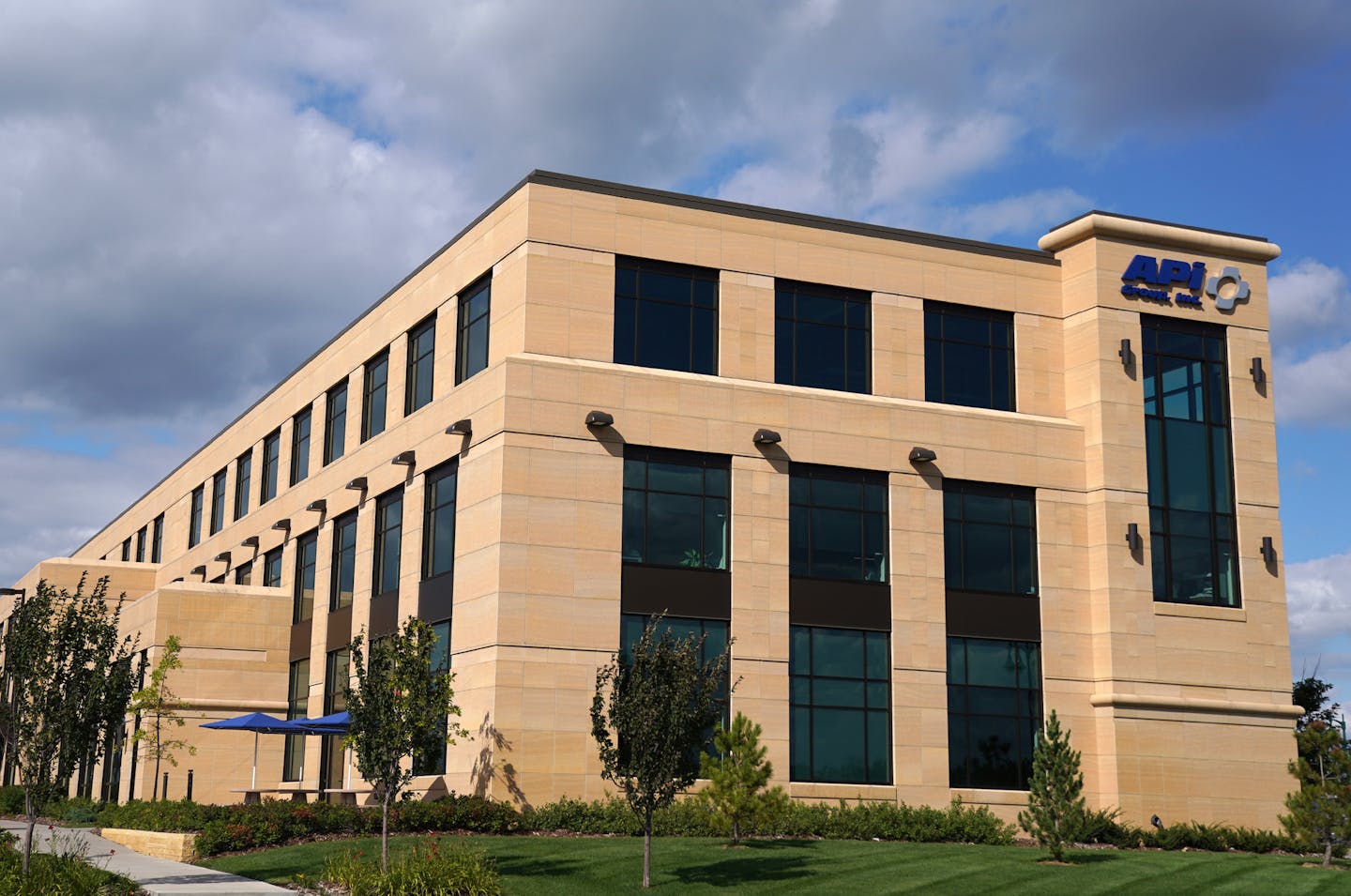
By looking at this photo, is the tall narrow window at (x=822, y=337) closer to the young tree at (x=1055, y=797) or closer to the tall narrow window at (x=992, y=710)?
the tall narrow window at (x=992, y=710)

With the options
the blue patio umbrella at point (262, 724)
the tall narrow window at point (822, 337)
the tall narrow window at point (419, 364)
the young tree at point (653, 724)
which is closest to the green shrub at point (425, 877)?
the young tree at point (653, 724)

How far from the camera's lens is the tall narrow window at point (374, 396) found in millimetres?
45969

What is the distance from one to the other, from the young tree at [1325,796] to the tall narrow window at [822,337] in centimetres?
1442

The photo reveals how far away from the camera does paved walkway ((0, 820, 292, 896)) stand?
80.2 feet

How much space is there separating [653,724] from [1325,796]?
14838 mm

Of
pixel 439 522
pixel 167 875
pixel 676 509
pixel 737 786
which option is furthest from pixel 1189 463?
pixel 167 875

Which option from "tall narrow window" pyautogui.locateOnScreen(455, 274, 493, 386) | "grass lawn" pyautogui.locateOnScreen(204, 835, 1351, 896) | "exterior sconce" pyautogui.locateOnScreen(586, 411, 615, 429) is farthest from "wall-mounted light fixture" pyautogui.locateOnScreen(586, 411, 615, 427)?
"grass lawn" pyautogui.locateOnScreen(204, 835, 1351, 896)

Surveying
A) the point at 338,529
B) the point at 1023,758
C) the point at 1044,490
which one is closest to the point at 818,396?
the point at 1044,490

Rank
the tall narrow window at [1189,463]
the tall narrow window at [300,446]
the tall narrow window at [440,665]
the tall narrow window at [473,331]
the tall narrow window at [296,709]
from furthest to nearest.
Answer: the tall narrow window at [300,446] < the tall narrow window at [296,709] < the tall narrow window at [1189,463] < the tall narrow window at [473,331] < the tall narrow window at [440,665]

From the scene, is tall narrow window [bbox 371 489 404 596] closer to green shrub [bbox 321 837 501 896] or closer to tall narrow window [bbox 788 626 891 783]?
tall narrow window [bbox 788 626 891 783]

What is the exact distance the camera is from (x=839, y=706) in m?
37.4

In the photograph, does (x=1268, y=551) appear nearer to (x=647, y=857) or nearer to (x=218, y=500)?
(x=647, y=857)

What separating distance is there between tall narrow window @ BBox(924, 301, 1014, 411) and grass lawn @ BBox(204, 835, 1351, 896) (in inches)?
544

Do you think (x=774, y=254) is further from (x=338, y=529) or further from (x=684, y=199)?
(x=338, y=529)
